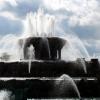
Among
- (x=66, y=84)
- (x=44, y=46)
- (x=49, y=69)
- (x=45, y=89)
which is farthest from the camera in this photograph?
(x=44, y=46)

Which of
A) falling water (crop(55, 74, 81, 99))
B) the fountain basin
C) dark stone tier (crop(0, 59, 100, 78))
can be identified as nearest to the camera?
falling water (crop(55, 74, 81, 99))

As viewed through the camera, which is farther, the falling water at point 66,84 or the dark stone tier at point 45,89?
the falling water at point 66,84

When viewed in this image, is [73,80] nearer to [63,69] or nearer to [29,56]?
[63,69]

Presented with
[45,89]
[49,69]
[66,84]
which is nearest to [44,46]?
[49,69]

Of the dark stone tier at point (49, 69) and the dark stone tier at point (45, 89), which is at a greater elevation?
the dark stone tier at point (49, 69)

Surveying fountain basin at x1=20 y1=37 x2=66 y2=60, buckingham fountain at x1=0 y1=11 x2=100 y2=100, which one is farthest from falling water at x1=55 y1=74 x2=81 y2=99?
fountain basin at x1=20 y1=37 x2=66 y2=60

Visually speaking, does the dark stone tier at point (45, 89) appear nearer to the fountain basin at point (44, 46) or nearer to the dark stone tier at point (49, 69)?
the dark stone tier at point (49, 69)

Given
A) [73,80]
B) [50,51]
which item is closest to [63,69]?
[73,80]

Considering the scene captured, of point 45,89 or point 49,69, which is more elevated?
point 49,69

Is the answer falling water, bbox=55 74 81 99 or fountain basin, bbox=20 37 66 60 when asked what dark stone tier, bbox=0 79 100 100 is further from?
fountain basin, bbox=20 37 66 60

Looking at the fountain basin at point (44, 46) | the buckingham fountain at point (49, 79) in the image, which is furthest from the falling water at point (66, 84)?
the fountain basin at point (44, 46)

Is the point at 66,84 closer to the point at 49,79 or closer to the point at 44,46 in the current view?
the point at 49,79

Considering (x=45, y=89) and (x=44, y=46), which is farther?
(x=44, y=46)

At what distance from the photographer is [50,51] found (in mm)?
28453
